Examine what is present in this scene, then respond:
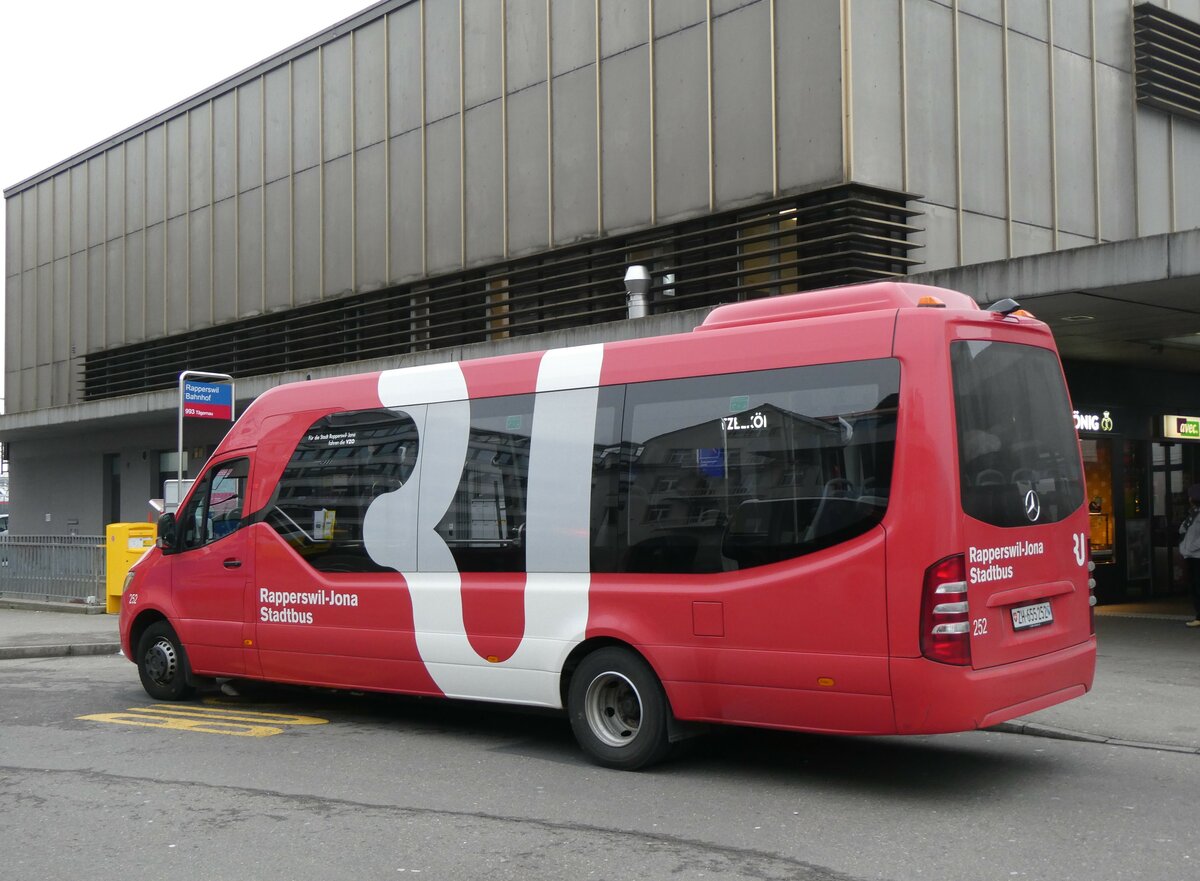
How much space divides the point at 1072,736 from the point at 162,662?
7.32 meters

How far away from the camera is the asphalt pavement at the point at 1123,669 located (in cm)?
871

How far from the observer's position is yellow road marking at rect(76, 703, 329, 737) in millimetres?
9477

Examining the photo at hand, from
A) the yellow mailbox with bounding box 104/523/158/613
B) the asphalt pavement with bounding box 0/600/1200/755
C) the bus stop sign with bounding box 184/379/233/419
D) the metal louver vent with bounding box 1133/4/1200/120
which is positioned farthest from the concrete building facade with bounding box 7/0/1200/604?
the yellow mailbox with bounding box 104/523/158/613

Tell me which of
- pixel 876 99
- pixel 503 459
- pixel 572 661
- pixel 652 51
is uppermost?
pixel 652 51

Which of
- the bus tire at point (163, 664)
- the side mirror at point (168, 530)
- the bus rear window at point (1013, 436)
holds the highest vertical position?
the bus rear window at point (1013, 436)

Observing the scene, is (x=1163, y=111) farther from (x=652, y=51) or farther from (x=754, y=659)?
(x=754, y=659)

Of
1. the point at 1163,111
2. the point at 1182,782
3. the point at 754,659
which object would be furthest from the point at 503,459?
the point at 1163,111

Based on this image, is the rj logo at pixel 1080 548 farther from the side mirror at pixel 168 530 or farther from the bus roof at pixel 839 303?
the side mirror at pixel 168 530

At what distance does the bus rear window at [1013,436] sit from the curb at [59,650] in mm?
12007

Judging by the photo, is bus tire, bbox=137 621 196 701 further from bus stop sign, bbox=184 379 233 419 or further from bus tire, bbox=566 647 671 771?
bus stop sign, bbox=184 379 233 419

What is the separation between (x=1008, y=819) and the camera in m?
6.47

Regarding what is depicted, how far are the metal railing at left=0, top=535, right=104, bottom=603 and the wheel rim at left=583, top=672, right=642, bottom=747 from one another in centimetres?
1434

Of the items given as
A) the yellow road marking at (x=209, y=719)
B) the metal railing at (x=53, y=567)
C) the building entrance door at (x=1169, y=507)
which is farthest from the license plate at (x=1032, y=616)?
the metal railing at (x=53, y=567)

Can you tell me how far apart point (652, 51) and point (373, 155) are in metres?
7.13
